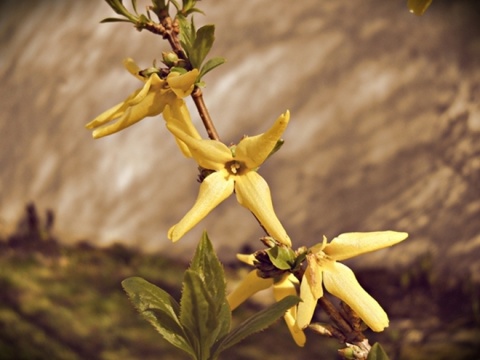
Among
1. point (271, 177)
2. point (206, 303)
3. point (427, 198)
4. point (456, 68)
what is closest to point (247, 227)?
point (271, 177)

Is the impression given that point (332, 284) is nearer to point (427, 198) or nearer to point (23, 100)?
point (427, 198)

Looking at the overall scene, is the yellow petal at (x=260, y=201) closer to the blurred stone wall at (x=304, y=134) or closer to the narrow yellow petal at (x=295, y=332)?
the narrow yellow petal at (x=295, y=332)

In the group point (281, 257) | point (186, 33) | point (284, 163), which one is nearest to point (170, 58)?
point (186, 33)

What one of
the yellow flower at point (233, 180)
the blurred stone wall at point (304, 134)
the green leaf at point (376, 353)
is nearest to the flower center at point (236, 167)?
the yellow flower at point (233, 180)

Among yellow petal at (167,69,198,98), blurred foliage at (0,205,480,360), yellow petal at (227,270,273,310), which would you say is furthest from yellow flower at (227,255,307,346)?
blurred foliage at (0,205,480,360)

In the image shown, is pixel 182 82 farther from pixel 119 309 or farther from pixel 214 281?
pixel 119 309

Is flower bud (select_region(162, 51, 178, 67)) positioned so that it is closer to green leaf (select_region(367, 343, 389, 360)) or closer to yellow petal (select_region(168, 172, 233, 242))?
yellow petal (select_region(168, 172, 233, 242))
